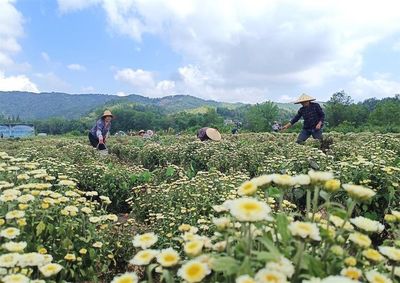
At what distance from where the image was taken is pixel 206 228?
397 centimetres

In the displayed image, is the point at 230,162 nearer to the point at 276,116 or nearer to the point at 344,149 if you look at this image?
the point at 344,149

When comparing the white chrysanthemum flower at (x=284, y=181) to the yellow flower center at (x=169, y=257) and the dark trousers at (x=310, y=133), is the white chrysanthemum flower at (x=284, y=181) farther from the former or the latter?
the dark trousers at (x=310, y=133)

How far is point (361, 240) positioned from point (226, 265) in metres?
0.69

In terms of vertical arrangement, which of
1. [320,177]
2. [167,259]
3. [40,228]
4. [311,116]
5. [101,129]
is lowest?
[40,228]

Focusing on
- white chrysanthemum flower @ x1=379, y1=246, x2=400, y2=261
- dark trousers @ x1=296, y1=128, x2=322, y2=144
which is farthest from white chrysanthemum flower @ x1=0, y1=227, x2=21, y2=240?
dark trousers @ x1=296, y1=128, x2=322, y2=144

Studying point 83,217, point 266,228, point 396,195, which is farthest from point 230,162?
point 266,228

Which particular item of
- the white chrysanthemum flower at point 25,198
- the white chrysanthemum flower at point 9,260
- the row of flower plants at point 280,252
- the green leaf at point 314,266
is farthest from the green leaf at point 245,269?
the white chrysanthemum flower at point 25,198

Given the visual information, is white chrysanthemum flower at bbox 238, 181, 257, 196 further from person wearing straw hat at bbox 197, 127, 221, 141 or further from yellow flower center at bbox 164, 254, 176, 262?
person wearing straw hat at bbox 197, 127, 221, 141

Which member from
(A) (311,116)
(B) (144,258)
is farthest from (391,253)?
(A) (311,116)

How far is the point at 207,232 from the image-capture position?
13.8ft

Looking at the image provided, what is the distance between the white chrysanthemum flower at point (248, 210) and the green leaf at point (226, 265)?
19cm

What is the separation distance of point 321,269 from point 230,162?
25.1 ft

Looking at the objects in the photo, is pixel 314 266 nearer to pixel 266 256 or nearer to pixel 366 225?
pixel 266 256

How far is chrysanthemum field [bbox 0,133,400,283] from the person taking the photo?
1723 millimetres
